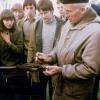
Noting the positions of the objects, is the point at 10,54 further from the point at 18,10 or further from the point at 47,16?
the point at 18,10

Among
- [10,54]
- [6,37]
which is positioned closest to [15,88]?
[10,54]

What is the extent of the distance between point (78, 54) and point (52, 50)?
91 cm

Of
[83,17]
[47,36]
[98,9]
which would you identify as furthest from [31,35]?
[83,17]

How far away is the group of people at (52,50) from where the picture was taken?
8.90 ft

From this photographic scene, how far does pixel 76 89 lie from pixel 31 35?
A: 146 centimetres

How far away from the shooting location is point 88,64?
2.66 metres

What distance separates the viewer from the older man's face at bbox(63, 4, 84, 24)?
8.87 feet

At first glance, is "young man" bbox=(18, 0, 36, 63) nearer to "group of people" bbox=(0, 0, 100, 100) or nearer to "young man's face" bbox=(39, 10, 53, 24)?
"group of people" bbox=(0, 0, 100, 100)

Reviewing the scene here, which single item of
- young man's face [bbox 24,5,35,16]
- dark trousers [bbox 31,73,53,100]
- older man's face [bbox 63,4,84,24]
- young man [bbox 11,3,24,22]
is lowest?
dark trousers [bbox 31,73,53,100]

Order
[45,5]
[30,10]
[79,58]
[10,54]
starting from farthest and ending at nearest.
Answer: [30,10] < [10,54] < [45,5] < [79,58]

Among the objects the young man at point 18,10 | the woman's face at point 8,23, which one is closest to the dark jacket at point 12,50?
the woman's face at point 8,23

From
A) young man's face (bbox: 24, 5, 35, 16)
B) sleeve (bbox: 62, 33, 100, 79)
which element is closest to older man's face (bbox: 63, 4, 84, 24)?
sleeve (bbox: 62, 33, 100, 79)

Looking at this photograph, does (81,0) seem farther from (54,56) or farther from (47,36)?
(47,36)

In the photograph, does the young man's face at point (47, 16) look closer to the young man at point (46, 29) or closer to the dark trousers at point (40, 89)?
the young man at point (46, 29)
